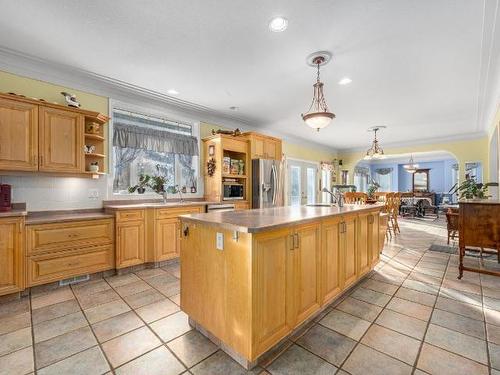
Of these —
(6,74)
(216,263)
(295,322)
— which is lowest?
(295,322)

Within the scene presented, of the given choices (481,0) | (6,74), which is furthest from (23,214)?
(481,0)

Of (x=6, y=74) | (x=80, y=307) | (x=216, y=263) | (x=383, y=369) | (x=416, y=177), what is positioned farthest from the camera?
(x=416, y=177)

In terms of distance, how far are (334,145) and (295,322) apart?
24.9 feet

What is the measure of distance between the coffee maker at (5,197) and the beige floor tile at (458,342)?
4.23 m

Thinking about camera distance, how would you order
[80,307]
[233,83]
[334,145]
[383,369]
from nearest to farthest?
1. [383,369]
2. [80,307]
3. [233,83]
4. [334,145]

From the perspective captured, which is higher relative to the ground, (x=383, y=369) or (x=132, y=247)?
(x=132, y=247)

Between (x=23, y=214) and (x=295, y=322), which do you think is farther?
(x=23, y=214)

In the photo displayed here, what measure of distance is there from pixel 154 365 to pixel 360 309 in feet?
6.04

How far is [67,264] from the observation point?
2.90 meters

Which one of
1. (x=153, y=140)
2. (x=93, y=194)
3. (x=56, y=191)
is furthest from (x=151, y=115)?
(x=56, y=191)

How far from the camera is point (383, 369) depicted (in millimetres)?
1577

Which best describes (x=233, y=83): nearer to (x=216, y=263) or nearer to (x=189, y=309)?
(x=216, y=263)

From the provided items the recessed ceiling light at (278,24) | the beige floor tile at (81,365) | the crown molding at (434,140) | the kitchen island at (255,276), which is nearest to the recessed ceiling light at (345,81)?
the recessed ceiling light at (278,24)

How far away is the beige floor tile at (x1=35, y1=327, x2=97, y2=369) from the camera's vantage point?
66.4 inches
